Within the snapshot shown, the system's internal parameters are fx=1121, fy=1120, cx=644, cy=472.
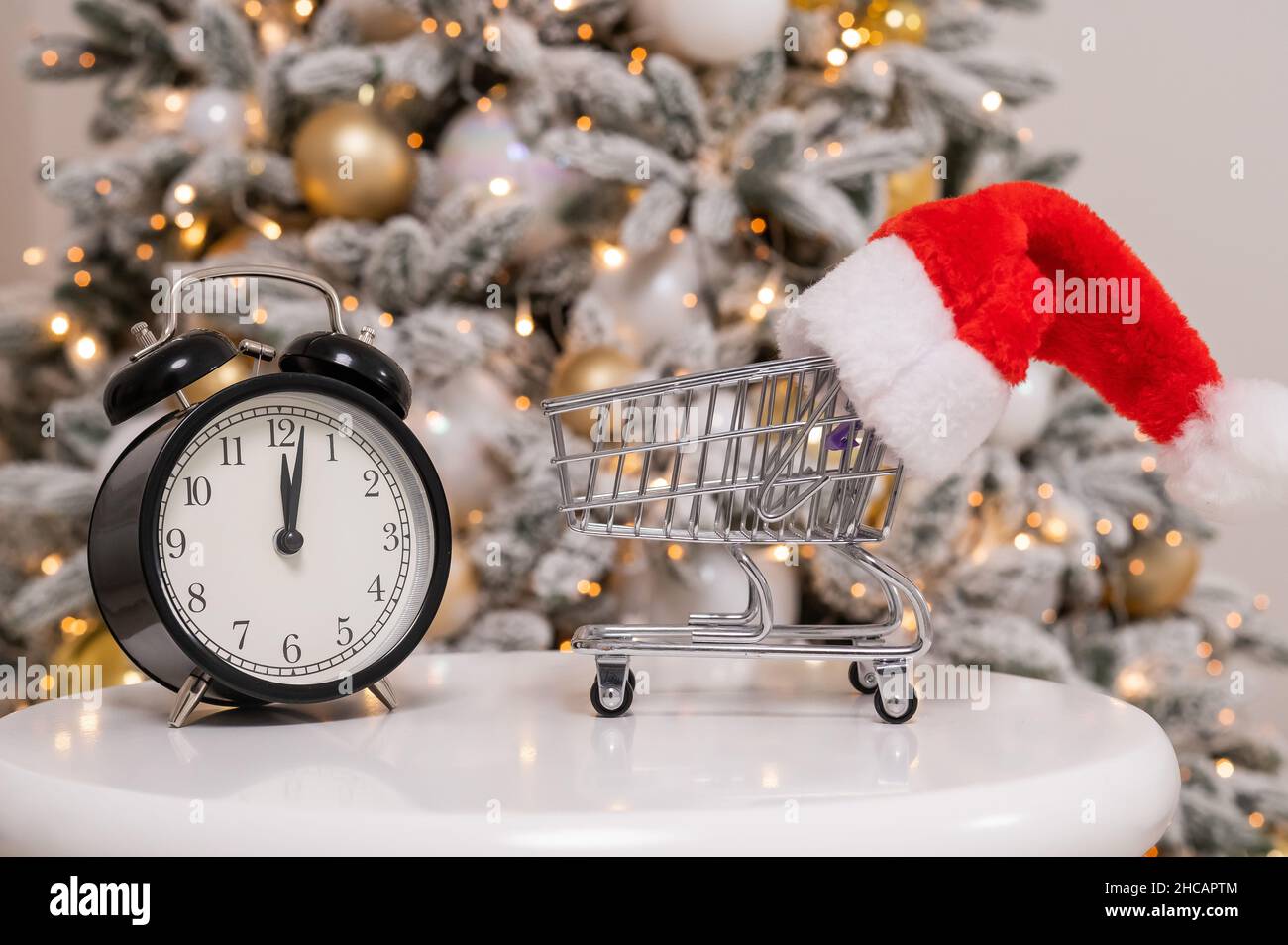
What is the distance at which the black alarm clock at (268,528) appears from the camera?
0.82m

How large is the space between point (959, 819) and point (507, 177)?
122 centimetres

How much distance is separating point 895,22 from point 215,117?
104cm

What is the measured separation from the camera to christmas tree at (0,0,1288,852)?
60.2 inches

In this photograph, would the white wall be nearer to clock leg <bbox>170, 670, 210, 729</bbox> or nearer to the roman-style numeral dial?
the roman-style numeral dial

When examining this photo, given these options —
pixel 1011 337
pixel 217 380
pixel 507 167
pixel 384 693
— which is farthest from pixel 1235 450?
pixel 217 380

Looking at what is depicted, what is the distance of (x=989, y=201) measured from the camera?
81cm

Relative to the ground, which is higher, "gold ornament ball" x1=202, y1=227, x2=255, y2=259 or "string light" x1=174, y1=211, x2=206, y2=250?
A: "string light" x1=174, y1=211, x2=206, y2=250

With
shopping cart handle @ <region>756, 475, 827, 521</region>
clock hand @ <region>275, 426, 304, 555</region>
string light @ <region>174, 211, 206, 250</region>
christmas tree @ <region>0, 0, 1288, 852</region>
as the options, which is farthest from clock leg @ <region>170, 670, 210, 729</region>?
string light @ <region>174, 211, 206, 250</region>

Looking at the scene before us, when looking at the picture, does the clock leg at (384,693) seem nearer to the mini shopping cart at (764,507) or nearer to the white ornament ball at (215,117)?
the mini shopping cart at (764,507)

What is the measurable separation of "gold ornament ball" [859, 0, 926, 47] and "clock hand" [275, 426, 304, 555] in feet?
4.18

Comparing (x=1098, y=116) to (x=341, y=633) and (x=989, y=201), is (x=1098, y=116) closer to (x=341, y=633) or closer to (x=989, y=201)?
(x=989, y=201)

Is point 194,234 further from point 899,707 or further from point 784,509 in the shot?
point 899,707

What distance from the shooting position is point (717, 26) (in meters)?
1.61

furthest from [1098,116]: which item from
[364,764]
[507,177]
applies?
[364,764]
